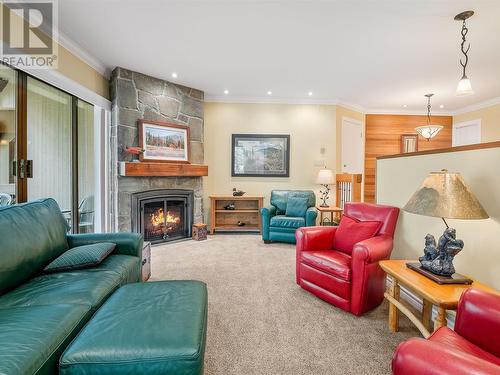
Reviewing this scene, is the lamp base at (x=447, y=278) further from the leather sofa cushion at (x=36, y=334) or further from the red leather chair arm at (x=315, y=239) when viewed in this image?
the leather sofa cushion at (x=36, y=334)

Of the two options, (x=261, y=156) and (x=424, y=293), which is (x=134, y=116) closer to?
(x=261, y=156)

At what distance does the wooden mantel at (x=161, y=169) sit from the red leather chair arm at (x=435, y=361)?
12.5 ft

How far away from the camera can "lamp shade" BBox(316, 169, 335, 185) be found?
16.4 ft

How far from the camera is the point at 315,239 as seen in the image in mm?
2627

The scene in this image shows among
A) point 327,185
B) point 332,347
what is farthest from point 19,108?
point 327,185

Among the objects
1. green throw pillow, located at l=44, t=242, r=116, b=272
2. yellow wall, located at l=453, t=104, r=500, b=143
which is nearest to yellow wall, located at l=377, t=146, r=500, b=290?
green throw pillow, located at l=44, t=242, r=116, b=272

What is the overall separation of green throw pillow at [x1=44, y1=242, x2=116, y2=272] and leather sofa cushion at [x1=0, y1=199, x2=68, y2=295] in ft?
0.36

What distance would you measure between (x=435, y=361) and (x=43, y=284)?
6.86 feet

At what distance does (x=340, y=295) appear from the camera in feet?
7.30

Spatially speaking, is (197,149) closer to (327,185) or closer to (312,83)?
(312,83)

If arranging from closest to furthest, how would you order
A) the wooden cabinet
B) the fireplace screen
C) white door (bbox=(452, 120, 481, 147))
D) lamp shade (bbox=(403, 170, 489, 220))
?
lamp shade (bbox=(403, 170, 489, 220)) < the fireplace screen < the wooden cabinet < white door (bbox=(452, 120, 481, 147))

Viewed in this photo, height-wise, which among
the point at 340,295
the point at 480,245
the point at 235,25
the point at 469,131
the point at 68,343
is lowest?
the point at 340,295

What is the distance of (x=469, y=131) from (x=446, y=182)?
230 inches

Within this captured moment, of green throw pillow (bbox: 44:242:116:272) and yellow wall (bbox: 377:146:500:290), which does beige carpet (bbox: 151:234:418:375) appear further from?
green throw pillow (bbox: 44:242:116:272)
